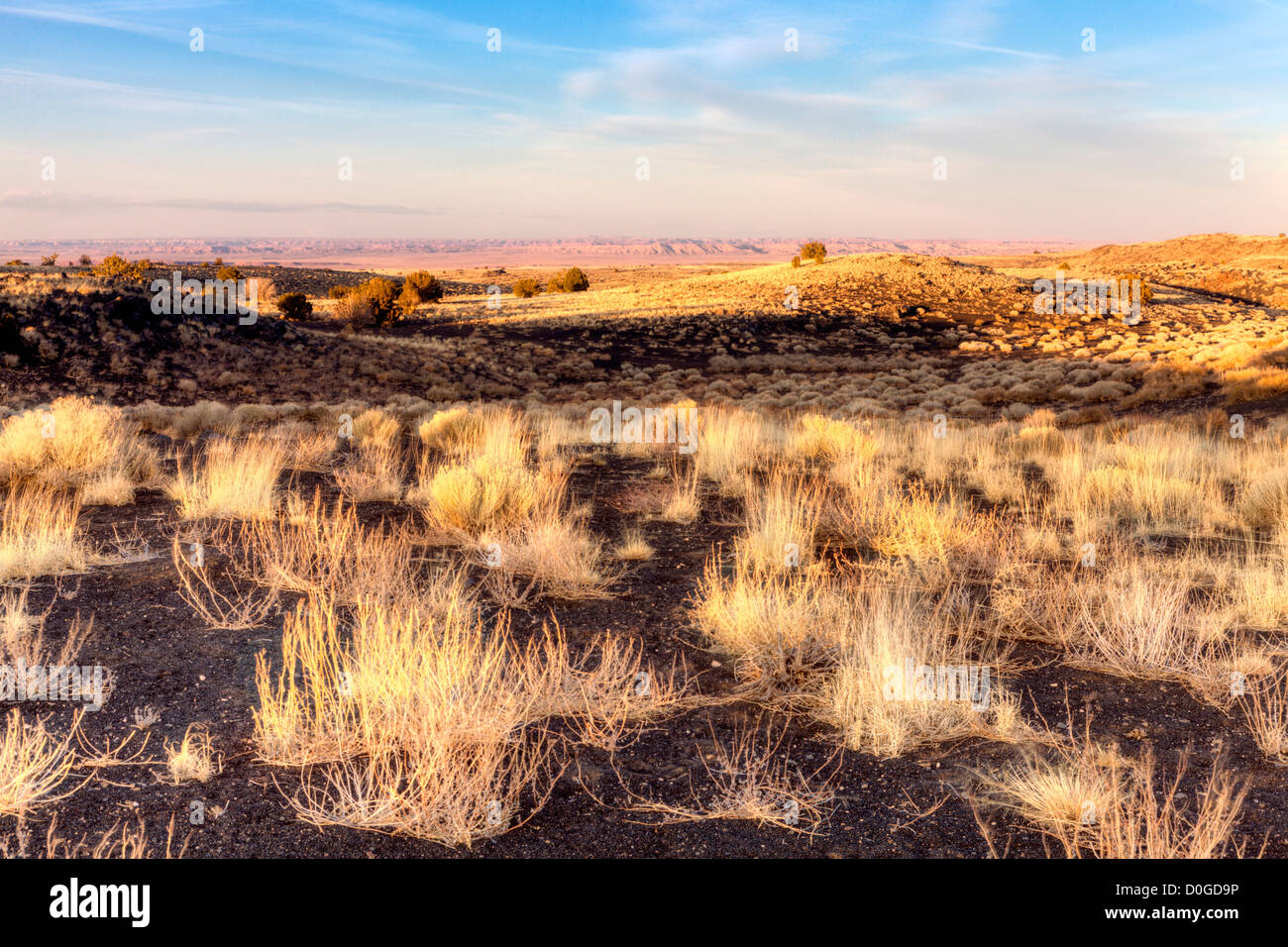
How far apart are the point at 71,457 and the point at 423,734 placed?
7.47 m

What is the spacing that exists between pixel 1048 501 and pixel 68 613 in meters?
8.04

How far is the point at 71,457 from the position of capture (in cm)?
867

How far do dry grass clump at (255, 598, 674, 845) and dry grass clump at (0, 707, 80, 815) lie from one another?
2.31ft

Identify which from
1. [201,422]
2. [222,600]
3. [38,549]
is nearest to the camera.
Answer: [222,600]

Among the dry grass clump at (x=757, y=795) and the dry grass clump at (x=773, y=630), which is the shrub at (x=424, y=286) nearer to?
the dry grass clump at (x=773, y=630)

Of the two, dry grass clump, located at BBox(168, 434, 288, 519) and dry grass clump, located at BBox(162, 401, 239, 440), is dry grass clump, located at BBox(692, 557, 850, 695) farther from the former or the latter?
dry grass clump, located at BBox(162, 401, 239, 440)

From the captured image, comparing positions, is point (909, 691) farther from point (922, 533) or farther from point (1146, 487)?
point (1146, 487)

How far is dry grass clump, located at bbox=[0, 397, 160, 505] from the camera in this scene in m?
8.30

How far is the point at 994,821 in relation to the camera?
10.2 feet

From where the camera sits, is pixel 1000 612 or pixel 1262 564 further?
pixel 1262 564

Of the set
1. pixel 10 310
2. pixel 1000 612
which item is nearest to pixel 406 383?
pixel 10 310

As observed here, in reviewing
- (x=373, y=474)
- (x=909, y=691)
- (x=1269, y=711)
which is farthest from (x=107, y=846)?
(x=373, y=474)

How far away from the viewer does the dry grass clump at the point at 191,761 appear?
10.7 ft
